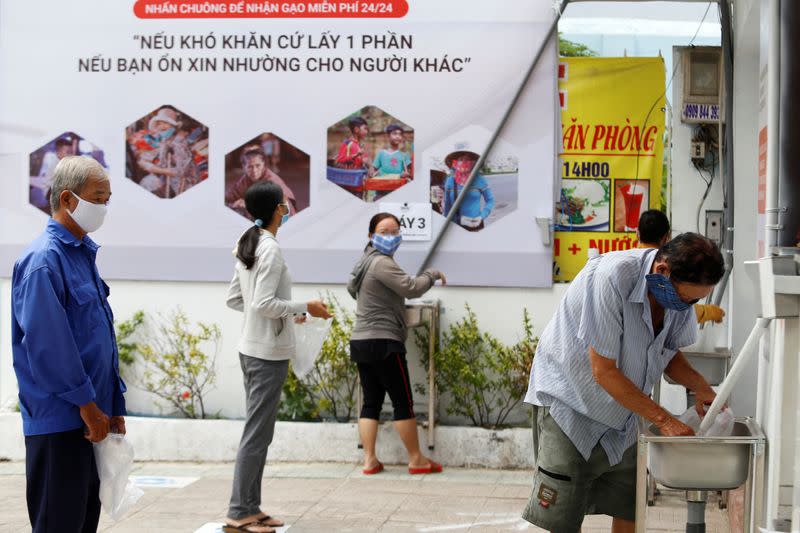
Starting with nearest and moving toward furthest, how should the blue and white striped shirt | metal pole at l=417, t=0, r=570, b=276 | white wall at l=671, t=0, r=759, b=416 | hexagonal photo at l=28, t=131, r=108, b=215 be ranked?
the blue and white striped shirt → white wall at l=671, t=0, r=759, b=416 → metal pole at l=417, t=0, r=570, b=276 → hexagonal photo at l=28, t=131, r=108, b=215

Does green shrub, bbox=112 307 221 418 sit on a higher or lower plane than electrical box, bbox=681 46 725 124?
lower

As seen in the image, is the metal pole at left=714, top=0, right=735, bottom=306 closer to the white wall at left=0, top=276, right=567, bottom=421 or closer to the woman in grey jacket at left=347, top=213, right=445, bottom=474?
the white wall at left=0, top=276, right=567, bottom=421

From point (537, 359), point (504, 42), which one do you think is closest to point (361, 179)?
point (504, 42)

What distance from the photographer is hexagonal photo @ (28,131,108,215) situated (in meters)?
8.02

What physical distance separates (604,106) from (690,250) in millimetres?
4326

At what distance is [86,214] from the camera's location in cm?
381

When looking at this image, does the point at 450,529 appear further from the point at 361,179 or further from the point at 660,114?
the point at 660,114

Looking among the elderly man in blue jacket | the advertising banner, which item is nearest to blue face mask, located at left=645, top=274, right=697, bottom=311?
the elderly man in blue jacket

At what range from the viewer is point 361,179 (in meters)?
7.75

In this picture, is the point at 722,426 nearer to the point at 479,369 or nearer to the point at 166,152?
the point at 479,369

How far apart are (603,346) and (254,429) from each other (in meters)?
2.42

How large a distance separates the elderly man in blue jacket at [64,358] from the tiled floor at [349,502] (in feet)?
7.21

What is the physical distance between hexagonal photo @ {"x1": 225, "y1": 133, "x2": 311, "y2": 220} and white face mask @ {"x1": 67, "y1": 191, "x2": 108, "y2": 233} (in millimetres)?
3968

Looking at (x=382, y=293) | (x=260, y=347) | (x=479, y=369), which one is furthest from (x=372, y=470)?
(x=260, y=347)
